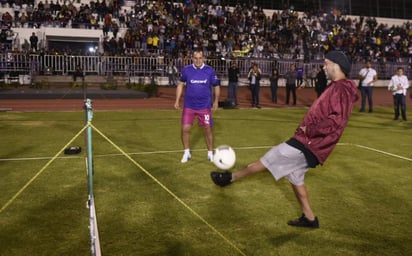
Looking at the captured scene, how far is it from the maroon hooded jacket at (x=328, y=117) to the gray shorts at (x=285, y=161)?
16 centimetres

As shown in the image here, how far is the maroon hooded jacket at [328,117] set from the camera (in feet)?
15.4

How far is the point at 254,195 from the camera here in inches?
264

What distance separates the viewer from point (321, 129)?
4.76 meters

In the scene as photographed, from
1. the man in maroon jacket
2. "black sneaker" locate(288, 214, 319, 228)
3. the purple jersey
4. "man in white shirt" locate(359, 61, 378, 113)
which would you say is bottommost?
"black sneaker" locate(288, 214, 319, 228)

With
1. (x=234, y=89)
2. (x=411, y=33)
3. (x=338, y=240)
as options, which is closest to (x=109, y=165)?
(x=338, y=240)

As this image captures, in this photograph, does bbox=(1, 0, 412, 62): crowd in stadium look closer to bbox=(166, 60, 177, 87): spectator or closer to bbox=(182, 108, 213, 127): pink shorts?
bbox=(166, 60, 177, 87): spectator

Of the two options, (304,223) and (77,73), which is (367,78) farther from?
(77,73)

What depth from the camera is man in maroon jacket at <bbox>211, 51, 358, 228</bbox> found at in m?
4.72

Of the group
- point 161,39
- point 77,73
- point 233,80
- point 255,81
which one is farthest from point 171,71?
point 255,81

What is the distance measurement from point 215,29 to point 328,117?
3082cm

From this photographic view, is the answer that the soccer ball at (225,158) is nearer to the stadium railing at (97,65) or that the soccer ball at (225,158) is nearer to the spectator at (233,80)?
the spectator at (233,80)

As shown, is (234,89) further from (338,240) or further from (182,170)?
(338,240)

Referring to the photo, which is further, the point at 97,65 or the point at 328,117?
the point at 97,65

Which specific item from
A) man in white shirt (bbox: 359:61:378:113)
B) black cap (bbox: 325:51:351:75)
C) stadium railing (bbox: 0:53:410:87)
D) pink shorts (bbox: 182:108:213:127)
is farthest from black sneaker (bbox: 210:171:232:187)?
stadium railing (bbox: 0:53:410:87)
